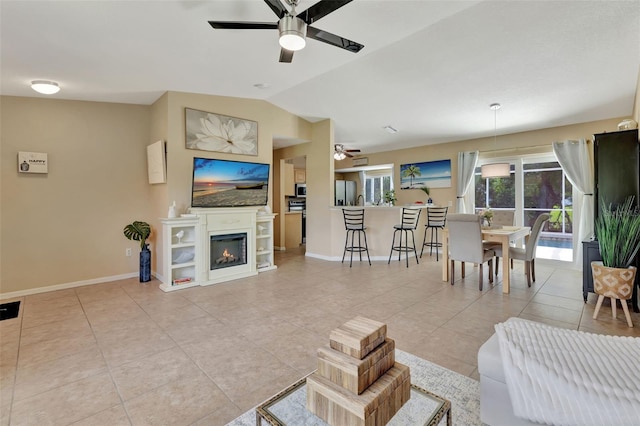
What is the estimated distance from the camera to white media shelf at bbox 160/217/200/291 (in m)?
3.93

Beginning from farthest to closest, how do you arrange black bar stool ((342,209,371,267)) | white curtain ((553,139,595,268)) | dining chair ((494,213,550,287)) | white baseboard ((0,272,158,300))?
black bar stool ((342,209,371,267)), white curtain ((553,139,595,268)), dining chair ((494,213,550,287)), white baseboard ((0,272,158,300))

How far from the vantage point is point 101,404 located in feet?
5.59

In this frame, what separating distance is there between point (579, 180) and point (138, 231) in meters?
7.26

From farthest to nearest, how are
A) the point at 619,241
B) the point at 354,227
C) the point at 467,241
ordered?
the point at 354,227 → the point at 467,241 → the point at 619,241

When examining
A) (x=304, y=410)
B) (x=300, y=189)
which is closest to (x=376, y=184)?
(x=300, y=189)

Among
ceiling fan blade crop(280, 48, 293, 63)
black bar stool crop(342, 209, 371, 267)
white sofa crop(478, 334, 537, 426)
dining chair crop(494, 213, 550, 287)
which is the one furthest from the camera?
black bar stool crop(342, 209, 371, 267)

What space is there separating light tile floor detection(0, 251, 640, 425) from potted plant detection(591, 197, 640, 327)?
328 mm

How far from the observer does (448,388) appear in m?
1.79

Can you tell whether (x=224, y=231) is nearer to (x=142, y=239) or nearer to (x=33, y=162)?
(x=142, y=239)

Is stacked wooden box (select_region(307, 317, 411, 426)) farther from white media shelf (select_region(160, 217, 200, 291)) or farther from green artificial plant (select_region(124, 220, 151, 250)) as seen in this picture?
green artificial plant (select_region(124, 220, 151, 250))

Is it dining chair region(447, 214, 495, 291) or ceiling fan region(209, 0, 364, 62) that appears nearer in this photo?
ceiling fan region(209, 0, 364, 62)

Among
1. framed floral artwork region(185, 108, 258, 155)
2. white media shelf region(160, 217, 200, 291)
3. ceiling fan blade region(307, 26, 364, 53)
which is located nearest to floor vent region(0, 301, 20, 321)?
white media shelf region(160, 217, 200, 291)

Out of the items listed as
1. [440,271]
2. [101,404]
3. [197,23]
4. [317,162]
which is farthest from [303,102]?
[101,404]

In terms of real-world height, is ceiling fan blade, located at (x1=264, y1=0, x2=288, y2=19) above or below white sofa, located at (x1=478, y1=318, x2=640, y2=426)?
above
